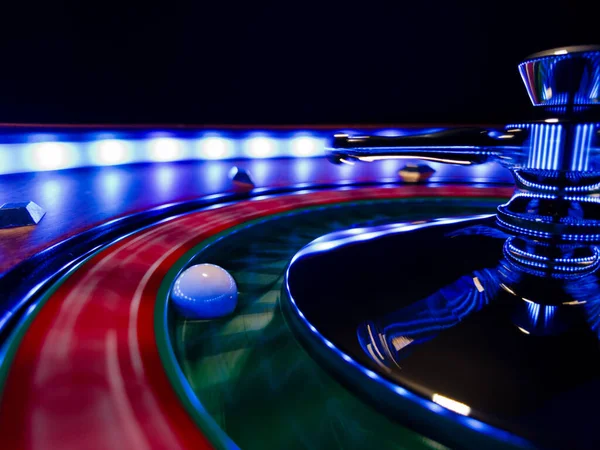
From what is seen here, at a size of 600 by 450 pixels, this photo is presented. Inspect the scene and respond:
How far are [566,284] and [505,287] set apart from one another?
9 centimetres

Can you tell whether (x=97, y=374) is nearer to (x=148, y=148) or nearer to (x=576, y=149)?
(x=576, y=149)

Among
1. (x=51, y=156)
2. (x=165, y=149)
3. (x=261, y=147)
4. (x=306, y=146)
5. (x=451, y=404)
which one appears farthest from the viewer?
(x=306, y=146)

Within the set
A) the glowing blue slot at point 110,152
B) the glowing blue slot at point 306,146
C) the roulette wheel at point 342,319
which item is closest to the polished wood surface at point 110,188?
the roulette wheel at point 342,319

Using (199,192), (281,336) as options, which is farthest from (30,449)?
(199,192)

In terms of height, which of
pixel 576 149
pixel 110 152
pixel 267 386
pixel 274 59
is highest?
pixel 274 59

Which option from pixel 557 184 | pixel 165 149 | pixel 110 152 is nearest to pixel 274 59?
pixel 165 149

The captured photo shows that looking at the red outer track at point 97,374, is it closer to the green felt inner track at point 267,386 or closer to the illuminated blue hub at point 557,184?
the green felt inner track at point 267,386

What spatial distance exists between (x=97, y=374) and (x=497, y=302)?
1.83 feet

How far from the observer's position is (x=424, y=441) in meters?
0.40

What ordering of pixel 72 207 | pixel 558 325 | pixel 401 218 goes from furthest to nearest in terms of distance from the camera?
1. pixel 401 218
2. pixel 72 207
3. pixel 558 325

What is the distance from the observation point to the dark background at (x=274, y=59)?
11.3ft

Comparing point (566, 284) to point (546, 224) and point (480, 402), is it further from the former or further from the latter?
point (480, 402)

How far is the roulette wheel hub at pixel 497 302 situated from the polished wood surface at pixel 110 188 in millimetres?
524

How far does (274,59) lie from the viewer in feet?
14.7
